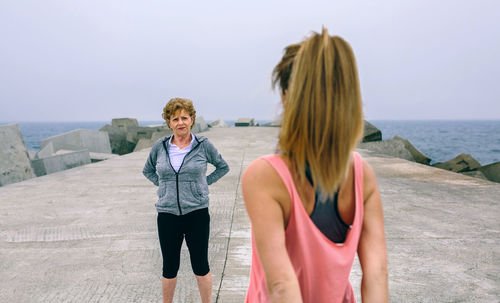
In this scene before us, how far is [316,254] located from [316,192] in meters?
0.17

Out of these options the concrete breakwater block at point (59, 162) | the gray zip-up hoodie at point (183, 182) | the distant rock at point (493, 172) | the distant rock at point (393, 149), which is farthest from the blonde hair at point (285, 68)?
the distant rock at point (393, 149)

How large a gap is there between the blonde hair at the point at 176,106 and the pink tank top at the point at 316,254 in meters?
1.71

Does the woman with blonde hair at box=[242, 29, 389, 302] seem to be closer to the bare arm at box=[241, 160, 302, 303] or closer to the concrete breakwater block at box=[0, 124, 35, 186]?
the bare arm at box=[241, 160, 302, 303]

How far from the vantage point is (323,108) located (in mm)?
865

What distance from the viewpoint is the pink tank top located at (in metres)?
0.97

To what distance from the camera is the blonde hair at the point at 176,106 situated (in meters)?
2.57

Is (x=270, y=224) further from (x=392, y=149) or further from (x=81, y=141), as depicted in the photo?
(x=81, y=141)

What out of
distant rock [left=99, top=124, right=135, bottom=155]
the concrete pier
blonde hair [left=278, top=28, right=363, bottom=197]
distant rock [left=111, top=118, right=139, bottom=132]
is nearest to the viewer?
blonde hair [left=278, top=28, right=363, bottom=197]

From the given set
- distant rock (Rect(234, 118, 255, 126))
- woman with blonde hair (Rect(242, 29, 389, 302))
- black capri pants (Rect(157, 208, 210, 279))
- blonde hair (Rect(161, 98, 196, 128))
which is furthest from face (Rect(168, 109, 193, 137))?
distant rock (Rect(234, 118, 255, 126))

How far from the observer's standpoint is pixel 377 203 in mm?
1068

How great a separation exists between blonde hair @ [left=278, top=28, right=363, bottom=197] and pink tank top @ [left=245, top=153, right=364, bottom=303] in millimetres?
86

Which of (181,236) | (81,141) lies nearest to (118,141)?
(81,141)

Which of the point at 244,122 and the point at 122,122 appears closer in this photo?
the point at 122,122

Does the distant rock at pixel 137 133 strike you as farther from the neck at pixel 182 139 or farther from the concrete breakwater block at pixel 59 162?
the neck at pixel 182 139
